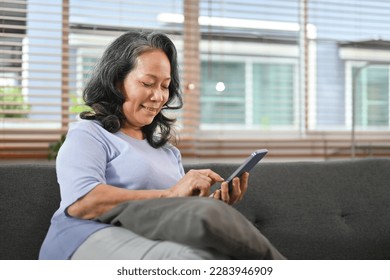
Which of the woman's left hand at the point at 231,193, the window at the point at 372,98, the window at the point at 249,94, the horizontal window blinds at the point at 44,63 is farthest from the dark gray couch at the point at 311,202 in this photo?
the window at the point at 372,98

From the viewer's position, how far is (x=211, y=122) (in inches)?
146

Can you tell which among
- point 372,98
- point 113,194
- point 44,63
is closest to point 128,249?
point 113,194

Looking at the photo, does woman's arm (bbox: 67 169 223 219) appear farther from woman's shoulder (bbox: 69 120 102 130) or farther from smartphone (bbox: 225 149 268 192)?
woman's shoulder (bbox: 69 120 102 130)

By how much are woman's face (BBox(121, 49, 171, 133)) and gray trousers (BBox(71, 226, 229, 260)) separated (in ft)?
1.42

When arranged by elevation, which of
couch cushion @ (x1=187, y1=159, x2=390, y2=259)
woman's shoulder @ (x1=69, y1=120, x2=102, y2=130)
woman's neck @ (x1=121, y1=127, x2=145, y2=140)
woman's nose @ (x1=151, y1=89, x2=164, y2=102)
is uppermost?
woman's nose @ (x1=151, y1=89, x2=164, y2=102)

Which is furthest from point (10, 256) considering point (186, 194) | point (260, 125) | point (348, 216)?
point (260, 125)

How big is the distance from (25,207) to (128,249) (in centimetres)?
58

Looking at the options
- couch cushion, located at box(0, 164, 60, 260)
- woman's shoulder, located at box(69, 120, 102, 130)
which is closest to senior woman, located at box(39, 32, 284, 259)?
woman's shoulder, located at box(69, 120, 102, 130)

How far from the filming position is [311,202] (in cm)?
208

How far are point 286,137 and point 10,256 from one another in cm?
235

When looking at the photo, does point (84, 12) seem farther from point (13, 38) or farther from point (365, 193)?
point (365, 193)

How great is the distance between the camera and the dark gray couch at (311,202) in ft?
6.08

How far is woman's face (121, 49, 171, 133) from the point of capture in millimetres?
1759

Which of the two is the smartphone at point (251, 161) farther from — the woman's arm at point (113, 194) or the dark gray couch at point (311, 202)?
the dark gray couch at point (311, 202)
